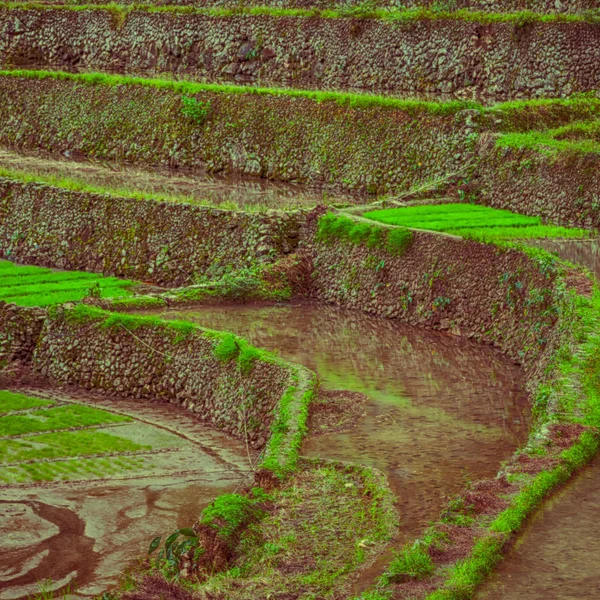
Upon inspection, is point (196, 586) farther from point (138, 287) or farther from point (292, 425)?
point (138, 287)

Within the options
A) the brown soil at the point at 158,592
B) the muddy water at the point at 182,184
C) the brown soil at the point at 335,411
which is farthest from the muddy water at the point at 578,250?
the brown soil at the point at 158,592

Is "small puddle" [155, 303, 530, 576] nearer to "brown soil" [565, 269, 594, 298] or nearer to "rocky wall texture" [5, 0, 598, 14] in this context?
"brown soil" [565, 269, 594, 298]

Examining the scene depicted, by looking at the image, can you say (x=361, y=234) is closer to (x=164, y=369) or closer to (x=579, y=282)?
(x=164, y=369)

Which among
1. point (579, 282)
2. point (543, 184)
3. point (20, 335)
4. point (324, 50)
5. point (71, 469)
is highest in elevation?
point (324, 50)

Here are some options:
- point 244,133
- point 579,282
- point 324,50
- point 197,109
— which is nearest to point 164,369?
point 579,282

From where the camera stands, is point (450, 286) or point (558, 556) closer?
point (558, 556)

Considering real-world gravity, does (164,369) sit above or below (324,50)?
below

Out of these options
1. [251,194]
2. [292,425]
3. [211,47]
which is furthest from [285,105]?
[292,425]
